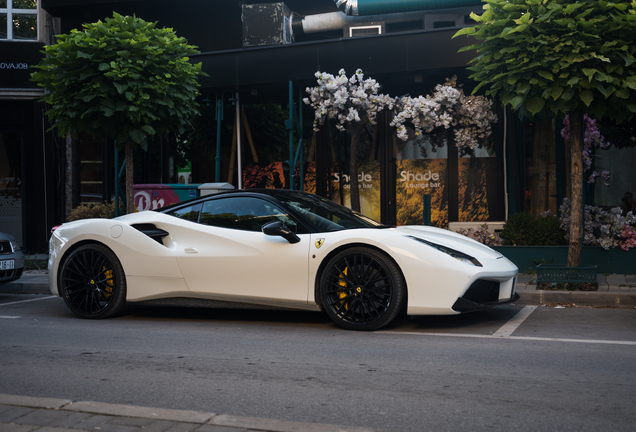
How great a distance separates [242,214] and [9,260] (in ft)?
13.6

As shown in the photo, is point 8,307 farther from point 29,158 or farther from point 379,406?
point 29,158

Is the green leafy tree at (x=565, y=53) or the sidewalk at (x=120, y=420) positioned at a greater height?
the green leafy tree at (x=565, y=53)

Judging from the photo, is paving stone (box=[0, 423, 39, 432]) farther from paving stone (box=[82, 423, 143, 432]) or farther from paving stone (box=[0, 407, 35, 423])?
paving stone (box=[82, 423, 143, 432])

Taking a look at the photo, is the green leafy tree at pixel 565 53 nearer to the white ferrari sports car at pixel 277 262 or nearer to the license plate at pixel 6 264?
the white ferrari sports car at pixel 277 262

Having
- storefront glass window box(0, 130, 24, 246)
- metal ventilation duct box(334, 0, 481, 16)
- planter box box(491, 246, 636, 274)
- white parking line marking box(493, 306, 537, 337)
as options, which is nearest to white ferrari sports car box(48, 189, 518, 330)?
white parking line marking box(493, 306, 537, 337)

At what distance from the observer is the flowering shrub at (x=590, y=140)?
9.09 m

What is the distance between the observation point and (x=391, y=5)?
11781 mm

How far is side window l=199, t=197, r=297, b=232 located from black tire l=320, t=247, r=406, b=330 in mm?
680

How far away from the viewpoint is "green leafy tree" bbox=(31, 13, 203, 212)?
28.2 feet

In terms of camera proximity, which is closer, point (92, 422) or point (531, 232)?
point (92, 422)

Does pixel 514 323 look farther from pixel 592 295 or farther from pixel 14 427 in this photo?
pixel 14 427

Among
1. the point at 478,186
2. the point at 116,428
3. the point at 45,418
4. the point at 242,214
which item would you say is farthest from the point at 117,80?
the point at 478,186

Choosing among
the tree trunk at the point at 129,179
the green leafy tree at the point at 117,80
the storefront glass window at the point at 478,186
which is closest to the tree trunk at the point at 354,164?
the storefront glass window at the point at 478,186

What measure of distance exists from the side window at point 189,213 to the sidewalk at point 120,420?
3002 mm
